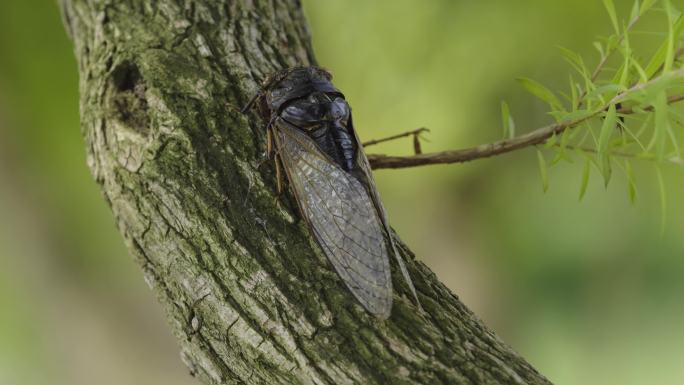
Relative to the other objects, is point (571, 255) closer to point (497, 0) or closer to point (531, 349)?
point (531, 349)

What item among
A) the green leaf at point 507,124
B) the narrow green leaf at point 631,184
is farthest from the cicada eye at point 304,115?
the narrow green leaf at point 631,184

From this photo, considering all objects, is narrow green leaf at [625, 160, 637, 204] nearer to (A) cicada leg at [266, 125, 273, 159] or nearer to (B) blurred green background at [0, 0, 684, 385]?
(A) cicada leg at [266, 125, 273, 159]

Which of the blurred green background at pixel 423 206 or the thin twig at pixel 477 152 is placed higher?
the blurred green background at pixel 423 206

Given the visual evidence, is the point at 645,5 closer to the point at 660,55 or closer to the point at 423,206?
the point at 660,55

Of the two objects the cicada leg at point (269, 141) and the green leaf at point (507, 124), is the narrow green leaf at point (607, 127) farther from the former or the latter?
the cicada leg at point (269, 141)

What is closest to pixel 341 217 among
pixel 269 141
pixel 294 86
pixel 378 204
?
pixel 378 204

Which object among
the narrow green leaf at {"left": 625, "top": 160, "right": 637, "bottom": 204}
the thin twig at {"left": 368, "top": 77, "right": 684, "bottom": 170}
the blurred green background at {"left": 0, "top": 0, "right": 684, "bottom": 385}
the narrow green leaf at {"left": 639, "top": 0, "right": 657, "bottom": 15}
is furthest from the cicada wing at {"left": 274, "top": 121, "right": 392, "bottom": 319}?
the blurred green background at {"left": 0, "top": 0, "right": 684, "bottom": 385}

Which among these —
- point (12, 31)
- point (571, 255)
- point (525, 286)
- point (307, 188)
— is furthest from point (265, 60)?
point (571, 255)
